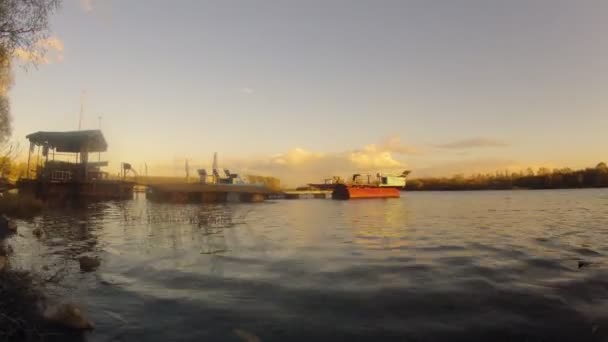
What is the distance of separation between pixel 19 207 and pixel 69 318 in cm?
3001

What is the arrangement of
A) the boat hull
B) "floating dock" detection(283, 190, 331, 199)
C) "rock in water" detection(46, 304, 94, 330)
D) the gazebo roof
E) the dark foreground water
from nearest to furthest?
"rock in water" detection(46, 304, 94, 330)
the dark foreground water
the gazebo roof
the boat hull
"floating dock" detection(283, 190, 331, 199)

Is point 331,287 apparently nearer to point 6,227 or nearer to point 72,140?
point 6,227

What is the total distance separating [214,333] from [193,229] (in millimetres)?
16769

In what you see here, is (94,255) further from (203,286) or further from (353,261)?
(353,261)

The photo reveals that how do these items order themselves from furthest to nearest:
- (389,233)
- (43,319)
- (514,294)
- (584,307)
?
(389,233)
(514,294)
(584,307)
(43,319)

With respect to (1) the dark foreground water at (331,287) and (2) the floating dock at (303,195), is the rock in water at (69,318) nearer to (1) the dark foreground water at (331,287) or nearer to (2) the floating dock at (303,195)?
(1) the dark foreground water at (331,287)

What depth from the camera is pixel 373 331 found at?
6.86m

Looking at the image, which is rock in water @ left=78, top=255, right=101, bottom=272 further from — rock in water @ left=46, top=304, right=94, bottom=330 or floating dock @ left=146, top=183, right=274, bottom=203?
floating dock @ left=146, top=183, right=274, bottom=203

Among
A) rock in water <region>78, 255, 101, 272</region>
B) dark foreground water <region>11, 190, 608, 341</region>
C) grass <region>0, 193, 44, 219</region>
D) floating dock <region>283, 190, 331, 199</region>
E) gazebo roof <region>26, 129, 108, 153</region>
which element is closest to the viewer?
dark foreground water <region>11, 190, 608, 341</region>

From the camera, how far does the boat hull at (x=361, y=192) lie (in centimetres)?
8407

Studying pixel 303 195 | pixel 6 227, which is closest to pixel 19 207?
pixel 6 227

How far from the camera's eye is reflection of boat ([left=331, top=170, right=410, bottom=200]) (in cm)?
8444

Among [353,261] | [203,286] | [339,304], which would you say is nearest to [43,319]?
[203,286]

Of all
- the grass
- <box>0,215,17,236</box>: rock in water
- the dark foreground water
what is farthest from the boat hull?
Answer: <box>0,215,17,236</box>: rock in water
